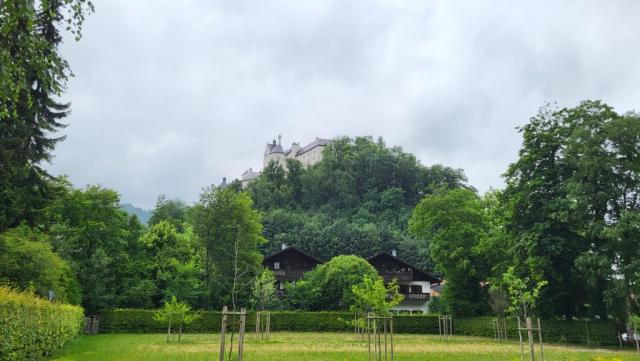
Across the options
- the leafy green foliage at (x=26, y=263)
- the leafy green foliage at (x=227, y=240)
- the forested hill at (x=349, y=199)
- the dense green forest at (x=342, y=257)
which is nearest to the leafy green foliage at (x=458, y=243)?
the dense green forest at (x=342, y=257)

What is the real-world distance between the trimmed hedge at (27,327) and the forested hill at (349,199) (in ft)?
200

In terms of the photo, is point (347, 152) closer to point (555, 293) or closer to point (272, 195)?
point (272, 195)

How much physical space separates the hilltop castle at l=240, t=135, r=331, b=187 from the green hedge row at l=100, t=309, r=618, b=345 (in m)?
98.0

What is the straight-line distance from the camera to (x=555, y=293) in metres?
31.4

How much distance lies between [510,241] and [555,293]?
14.5ft

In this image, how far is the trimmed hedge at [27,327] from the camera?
41.5 ft

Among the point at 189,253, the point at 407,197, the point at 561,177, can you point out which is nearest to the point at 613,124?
the point at 561,177

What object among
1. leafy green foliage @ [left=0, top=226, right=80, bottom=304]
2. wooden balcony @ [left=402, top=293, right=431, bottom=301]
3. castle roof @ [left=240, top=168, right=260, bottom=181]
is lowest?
wooden balcony @ [left=402, top=293, right=431, bottom=301]

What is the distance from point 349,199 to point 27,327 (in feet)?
270

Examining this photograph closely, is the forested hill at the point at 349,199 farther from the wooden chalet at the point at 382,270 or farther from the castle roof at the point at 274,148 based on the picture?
the castle roof at the point at 274,148

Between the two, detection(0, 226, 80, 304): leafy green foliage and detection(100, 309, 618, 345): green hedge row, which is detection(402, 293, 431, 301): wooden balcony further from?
detection(0, 226, 80, 304): leafy green foliage

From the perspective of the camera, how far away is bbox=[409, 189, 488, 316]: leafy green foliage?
4012cm

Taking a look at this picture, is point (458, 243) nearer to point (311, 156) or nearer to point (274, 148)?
point (311, 156)

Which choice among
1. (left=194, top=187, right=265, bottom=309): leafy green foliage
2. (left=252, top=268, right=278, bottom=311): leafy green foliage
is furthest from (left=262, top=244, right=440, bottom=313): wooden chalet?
(left=194, top=187, right=265, bottom=309): leafy green foliage
